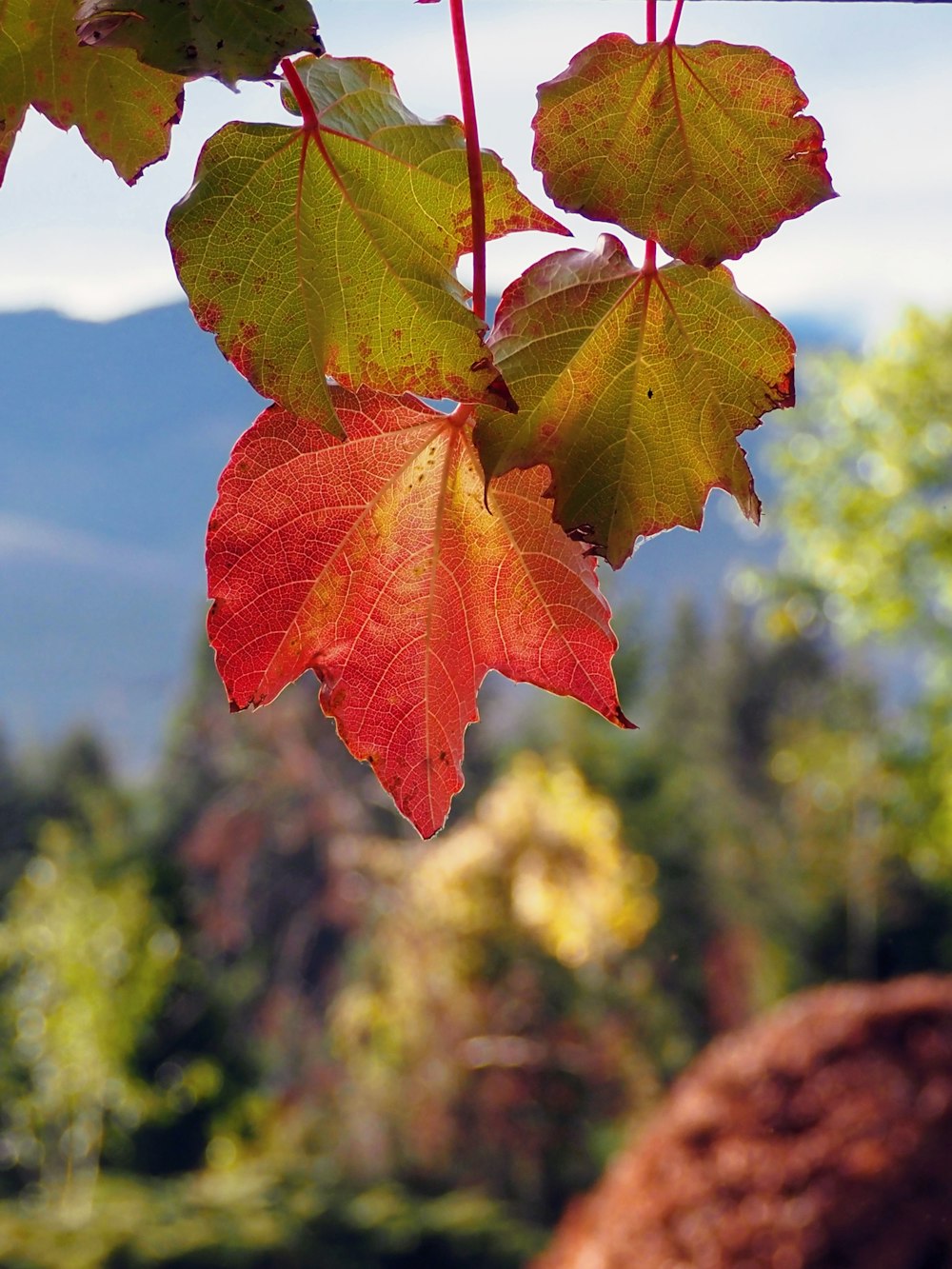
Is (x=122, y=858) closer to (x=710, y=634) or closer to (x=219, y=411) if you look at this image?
(x=710, y=634)

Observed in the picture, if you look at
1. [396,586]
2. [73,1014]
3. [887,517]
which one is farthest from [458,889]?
[396,586]

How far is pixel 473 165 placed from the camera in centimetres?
13

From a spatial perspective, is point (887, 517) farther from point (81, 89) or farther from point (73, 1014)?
point (81, 89)

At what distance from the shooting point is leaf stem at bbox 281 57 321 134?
0.13 metres

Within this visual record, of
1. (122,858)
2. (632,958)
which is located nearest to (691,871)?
(632,958)

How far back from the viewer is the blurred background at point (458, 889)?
4.45 m

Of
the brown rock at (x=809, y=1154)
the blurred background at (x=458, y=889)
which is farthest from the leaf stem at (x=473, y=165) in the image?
the blurred background at (x=458, y=889)

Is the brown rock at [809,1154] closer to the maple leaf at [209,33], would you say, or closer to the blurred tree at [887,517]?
the maple leaf at [209,33]

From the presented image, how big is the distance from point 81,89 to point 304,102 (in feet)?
0.10

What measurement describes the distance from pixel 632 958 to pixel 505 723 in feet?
5.72

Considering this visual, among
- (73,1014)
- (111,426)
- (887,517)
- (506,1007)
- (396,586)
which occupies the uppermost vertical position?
(887,517)

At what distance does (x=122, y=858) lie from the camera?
6.03m

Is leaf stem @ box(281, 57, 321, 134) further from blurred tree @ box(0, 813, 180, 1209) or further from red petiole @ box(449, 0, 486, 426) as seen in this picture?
blurred tree @ box(0, 813, 180, 1209)

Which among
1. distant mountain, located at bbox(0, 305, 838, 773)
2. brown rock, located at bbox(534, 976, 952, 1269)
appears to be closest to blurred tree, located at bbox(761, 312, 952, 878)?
brown rock, located at bbox(534, 976, 952, 1269)
